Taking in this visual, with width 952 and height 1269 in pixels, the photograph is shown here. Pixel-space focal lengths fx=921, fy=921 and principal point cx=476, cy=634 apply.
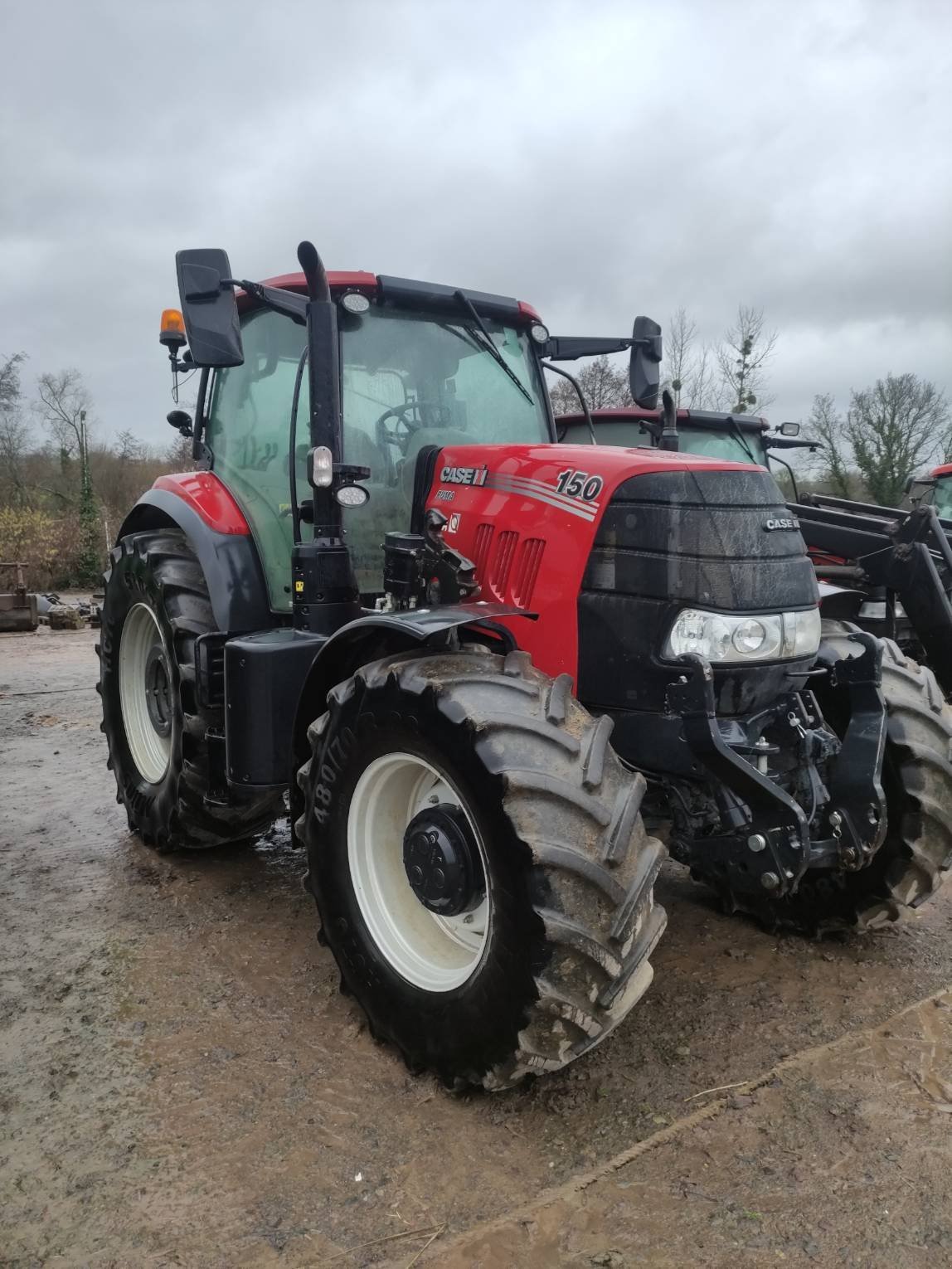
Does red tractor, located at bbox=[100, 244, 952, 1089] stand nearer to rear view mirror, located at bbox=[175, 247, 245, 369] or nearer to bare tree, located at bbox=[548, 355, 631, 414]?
rear view mirror, located at bbox=[175, 247, 245, 369]

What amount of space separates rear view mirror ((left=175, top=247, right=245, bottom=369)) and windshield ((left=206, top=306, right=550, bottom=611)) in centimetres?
55

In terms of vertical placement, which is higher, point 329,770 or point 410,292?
point 410,292

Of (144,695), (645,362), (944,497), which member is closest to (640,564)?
(645,362)

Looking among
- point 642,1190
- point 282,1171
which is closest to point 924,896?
point 642,1190

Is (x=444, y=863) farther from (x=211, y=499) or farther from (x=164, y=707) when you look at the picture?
(x=164, y=707)

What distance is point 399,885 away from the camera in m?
2.86

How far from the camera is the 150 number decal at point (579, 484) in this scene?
2.75m

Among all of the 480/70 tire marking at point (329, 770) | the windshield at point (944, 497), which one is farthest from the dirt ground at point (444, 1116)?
the windshield at point (944, 497)

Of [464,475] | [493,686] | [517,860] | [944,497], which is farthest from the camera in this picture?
[944,497]

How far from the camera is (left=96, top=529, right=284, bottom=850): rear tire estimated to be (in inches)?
147

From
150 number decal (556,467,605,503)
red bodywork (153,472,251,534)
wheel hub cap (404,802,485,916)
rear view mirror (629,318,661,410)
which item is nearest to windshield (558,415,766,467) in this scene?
rear view mirror (629,318,661,410)

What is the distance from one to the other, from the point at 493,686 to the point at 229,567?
1677 millimetres

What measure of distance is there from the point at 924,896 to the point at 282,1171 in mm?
2276

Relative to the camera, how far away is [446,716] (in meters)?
2.34
